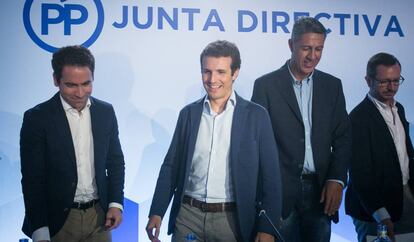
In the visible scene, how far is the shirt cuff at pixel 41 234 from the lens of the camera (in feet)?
8.31

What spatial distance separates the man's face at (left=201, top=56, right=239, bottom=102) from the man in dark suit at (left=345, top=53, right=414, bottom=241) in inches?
39.4

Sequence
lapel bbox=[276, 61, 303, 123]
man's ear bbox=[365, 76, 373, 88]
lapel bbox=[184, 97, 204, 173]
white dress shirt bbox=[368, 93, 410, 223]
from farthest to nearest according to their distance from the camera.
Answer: man's ear bbox=[365, 76, 373, 88] < white dress shirt bbox=[368, 93, 410, 223] < lapel bbox=[276, 61, 303, 123] < lapel bbox=[184, 97, 204, 173]

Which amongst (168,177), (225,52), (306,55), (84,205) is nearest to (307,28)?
(306,55)

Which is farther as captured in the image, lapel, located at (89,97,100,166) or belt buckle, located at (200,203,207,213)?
lapel, located at (89,97,100,166)

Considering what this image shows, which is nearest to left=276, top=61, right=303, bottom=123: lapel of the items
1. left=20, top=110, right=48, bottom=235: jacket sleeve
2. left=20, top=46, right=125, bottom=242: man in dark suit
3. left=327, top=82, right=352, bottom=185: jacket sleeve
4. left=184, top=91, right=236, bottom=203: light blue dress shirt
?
left=327, top=82, right=352, bottom=185: jacket sleeve

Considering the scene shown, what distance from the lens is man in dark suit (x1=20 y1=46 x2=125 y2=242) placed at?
103 inches

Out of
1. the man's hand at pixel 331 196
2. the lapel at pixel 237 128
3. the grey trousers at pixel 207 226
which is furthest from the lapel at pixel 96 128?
the man's hand at pixel 331 196

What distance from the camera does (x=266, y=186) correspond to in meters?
2.60

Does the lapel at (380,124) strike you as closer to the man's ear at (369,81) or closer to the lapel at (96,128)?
the man's ear at (369,81)

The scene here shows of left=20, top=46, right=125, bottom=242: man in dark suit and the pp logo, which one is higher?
the pp logo

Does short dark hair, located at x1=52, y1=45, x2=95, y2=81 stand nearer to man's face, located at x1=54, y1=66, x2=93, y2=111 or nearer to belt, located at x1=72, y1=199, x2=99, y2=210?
man's face, located at x1=54, y1=66, x2=93, y2=111

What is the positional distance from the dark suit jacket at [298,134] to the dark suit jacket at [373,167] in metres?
0.16

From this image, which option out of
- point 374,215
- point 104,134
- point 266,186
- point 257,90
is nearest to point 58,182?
point 104,134

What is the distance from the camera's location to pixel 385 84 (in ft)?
11.2
